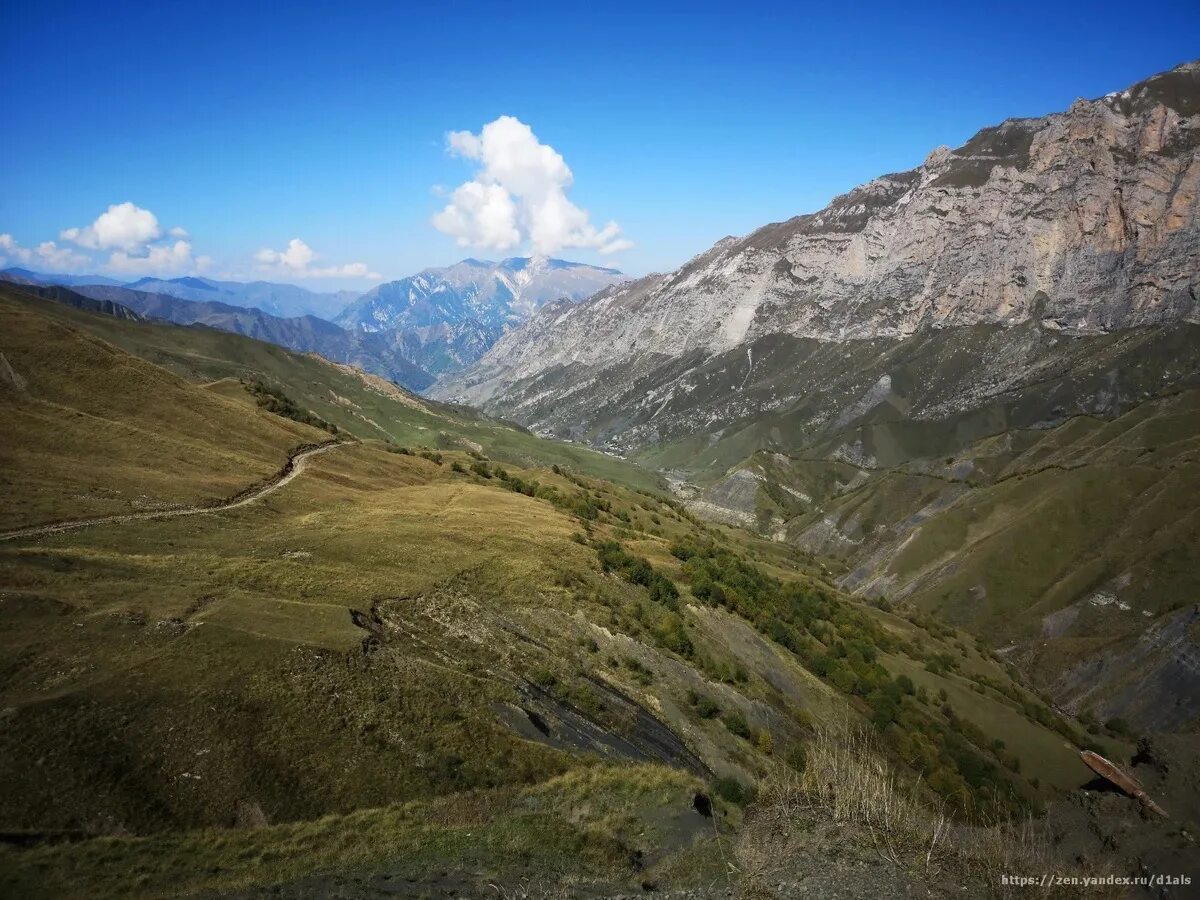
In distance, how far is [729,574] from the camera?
3236 inches

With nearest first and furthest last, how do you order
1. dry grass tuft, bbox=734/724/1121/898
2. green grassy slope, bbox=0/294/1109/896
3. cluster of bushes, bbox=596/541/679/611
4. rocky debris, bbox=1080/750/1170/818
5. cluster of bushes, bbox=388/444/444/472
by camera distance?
dry grass tuft, bbox=734/724/1121/898
green grassy slope, bbox=0/294/1109/896
rocky debris, bbox=1080/750/1170/818
cluster of bushes, bbox=596/541/679/611
cluster of bushes, bbox=388/444/444/472

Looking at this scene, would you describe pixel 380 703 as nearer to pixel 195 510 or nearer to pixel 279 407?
pixel 195 510

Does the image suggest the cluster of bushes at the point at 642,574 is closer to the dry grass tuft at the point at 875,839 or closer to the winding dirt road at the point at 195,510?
the dry grass tuft at the point at 875,839

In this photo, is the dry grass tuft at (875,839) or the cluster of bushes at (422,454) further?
the cluster of bushes at (422,454)

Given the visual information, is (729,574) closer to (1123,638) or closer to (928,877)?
(928,877)

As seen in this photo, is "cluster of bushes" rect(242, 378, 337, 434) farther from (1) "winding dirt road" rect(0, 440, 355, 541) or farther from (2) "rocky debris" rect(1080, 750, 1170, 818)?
(2) "rocky debris" rect(1080, 750, 1170, 818)

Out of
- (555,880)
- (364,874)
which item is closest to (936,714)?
(555,880)

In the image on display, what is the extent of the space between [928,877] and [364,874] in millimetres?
20020

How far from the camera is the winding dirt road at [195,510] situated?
40875mm

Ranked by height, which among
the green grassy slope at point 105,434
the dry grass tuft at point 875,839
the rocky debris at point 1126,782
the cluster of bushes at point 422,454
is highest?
the green grassy slope at point 105,434

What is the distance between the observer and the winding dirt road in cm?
4088

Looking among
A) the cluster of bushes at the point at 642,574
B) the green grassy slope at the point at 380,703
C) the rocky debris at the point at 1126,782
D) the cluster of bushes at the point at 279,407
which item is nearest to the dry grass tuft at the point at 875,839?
the green grassy slope at the point at 380,703

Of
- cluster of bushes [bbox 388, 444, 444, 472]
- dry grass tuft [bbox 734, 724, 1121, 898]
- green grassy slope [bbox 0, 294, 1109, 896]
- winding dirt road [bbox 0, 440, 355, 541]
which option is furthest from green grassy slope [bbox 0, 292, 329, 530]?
dry grass tuft [bbox 734, 724, 1121, 898]

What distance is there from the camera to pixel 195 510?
51.6m
